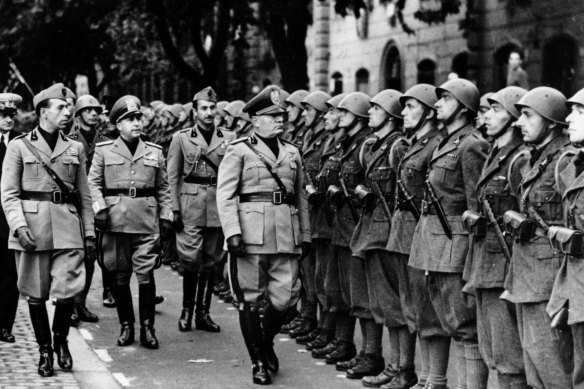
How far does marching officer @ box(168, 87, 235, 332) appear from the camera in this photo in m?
12.1

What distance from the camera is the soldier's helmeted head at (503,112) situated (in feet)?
25.9

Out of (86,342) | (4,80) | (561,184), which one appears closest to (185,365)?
(86,342)

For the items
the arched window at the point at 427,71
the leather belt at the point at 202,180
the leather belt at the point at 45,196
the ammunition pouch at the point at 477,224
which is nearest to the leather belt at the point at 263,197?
the leather belt at the point at 45,196

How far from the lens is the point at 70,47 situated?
38.6 m

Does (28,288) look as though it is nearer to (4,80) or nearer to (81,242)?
(81,242)

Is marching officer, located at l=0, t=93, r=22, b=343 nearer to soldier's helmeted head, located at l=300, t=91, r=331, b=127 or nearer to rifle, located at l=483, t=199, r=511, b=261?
soldier's helmeted head, located at l=300, t=91, r=331, b=127

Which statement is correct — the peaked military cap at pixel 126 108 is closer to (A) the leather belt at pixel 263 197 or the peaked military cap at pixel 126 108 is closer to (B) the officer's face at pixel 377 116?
(A) the leather belt at pixel 263 197

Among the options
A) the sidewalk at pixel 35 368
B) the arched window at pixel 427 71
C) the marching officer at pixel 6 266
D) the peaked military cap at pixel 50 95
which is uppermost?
the arched window at pixel 427 71

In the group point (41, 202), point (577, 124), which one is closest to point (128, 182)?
point (41, 202)

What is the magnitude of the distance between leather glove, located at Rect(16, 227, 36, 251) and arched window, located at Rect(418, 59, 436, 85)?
18.9 m

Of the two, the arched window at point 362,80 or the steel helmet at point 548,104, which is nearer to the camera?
the steel helmet at point 548,104

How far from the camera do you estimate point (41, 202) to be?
974cm

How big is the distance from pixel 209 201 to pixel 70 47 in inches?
1085

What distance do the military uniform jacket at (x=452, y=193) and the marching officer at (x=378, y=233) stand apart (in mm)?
884
